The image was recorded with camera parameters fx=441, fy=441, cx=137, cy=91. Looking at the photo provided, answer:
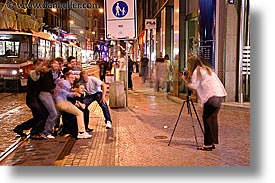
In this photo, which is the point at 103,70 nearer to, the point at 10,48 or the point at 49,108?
the point at 10,48

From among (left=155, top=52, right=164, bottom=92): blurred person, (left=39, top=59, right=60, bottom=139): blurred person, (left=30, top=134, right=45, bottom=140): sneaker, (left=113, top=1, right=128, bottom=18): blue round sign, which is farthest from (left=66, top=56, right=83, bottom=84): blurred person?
(left=155, top=52, right=164, bottom=92): blurred person

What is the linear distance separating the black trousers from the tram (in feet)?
33.7

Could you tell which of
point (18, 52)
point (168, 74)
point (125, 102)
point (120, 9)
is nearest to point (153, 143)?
point (120, 9)

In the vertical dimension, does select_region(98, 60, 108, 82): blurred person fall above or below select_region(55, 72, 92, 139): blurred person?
above

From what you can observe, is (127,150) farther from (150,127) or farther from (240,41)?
(240,41)

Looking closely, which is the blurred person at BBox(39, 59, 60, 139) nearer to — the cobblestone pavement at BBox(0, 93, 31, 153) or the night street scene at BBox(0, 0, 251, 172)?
the night street scene at BBox(0, 0, 251, 172)

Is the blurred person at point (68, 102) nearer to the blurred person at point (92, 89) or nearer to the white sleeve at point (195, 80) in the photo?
the blurred person at point (92, 89)

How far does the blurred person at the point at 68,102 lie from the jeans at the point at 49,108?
174mm

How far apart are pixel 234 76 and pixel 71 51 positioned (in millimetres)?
4885

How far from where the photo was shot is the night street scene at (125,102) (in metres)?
7.62

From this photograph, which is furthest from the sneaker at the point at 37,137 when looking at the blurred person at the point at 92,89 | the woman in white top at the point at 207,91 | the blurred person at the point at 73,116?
the woman in white top at the point at 207,91

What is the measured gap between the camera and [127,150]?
7.88m

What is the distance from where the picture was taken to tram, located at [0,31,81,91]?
1764 centimetres

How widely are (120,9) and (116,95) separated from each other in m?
2.72
